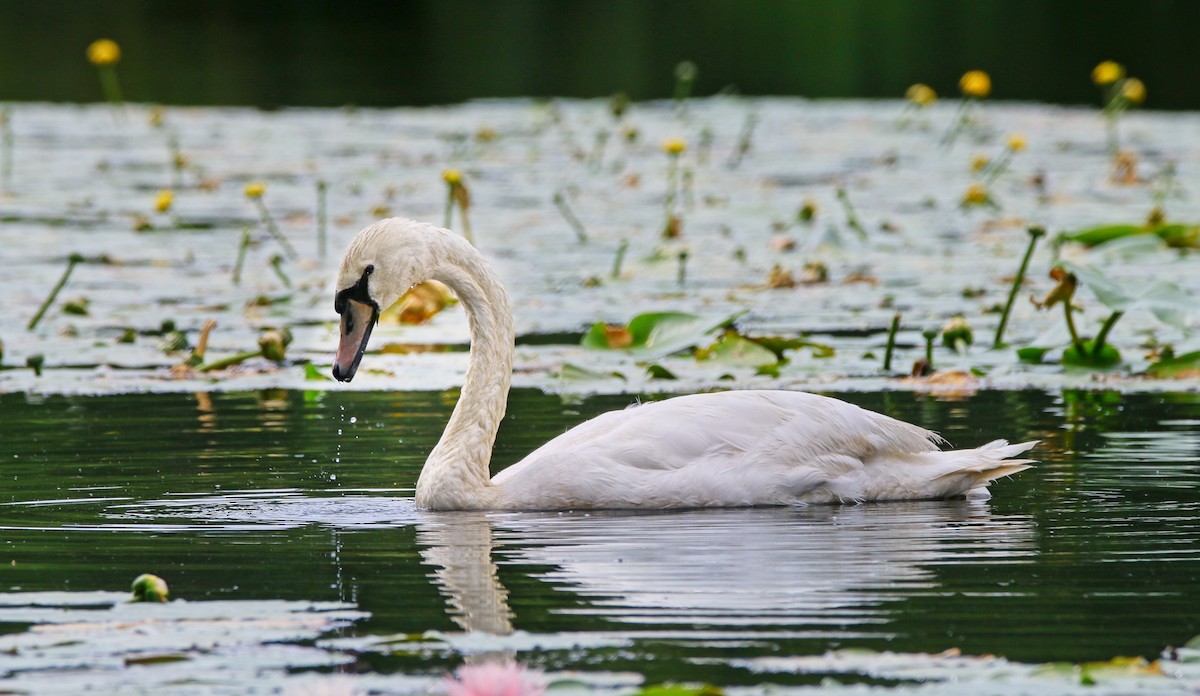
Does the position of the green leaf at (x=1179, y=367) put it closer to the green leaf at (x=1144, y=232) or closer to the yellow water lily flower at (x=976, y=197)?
the green leaf at (x=1144, y=232)

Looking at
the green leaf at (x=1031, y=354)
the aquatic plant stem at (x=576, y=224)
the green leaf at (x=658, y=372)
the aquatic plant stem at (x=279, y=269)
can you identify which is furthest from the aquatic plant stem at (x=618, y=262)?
the green leaf at (x=1031, y=354)

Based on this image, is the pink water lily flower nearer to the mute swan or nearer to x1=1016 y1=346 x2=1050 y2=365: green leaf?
the mute swan

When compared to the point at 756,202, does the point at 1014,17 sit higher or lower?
higher

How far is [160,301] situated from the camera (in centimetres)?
1285

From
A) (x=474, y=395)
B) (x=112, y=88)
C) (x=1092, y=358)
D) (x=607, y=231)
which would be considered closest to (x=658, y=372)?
(x=1092, y=358)

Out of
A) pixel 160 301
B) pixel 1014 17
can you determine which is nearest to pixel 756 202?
pixel 160 301

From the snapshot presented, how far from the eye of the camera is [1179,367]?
31.2ft

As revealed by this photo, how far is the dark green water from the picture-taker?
501 cm

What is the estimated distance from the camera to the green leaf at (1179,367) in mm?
9469

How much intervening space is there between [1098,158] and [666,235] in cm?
738

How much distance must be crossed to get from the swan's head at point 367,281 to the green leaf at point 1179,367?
397cm

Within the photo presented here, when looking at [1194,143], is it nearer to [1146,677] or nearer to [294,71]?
[294,71]

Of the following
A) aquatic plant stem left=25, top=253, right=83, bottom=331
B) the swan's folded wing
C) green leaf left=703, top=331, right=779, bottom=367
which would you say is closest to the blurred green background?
aquatic plant stem left=25, top=253, right=83, bottom=331

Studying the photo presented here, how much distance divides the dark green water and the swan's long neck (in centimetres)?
15
